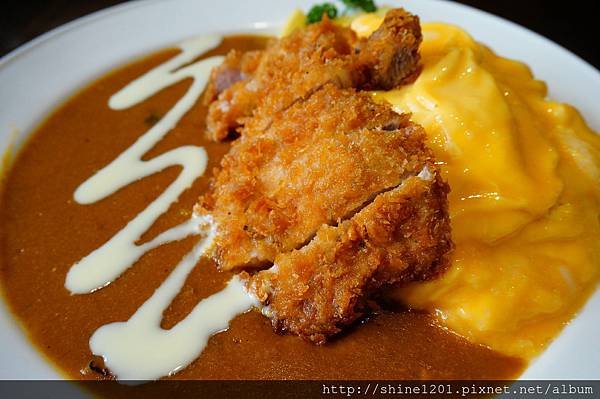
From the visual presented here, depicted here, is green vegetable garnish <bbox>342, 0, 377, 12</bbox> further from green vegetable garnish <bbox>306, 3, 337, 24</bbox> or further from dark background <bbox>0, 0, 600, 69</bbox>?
dark background <bbox>0, 0, 600, 69</bbox>

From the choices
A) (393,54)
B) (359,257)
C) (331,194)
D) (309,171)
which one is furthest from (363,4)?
(359,257)

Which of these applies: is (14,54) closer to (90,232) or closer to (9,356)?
(90,232)

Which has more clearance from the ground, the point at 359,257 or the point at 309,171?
the point at 309,171

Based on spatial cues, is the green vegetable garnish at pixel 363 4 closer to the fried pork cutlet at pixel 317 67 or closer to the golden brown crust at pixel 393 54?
the fried pork cutlet at pixel 317 67

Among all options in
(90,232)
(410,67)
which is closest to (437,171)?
(410,67)

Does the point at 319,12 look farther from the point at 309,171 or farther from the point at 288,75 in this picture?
the point at 309,171

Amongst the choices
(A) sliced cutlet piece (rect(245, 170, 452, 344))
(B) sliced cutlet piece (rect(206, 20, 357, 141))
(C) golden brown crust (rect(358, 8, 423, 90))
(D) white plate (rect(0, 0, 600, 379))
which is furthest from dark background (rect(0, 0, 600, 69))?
(A) sliced cutlet piece (rect(245, 170, 452, 344))
